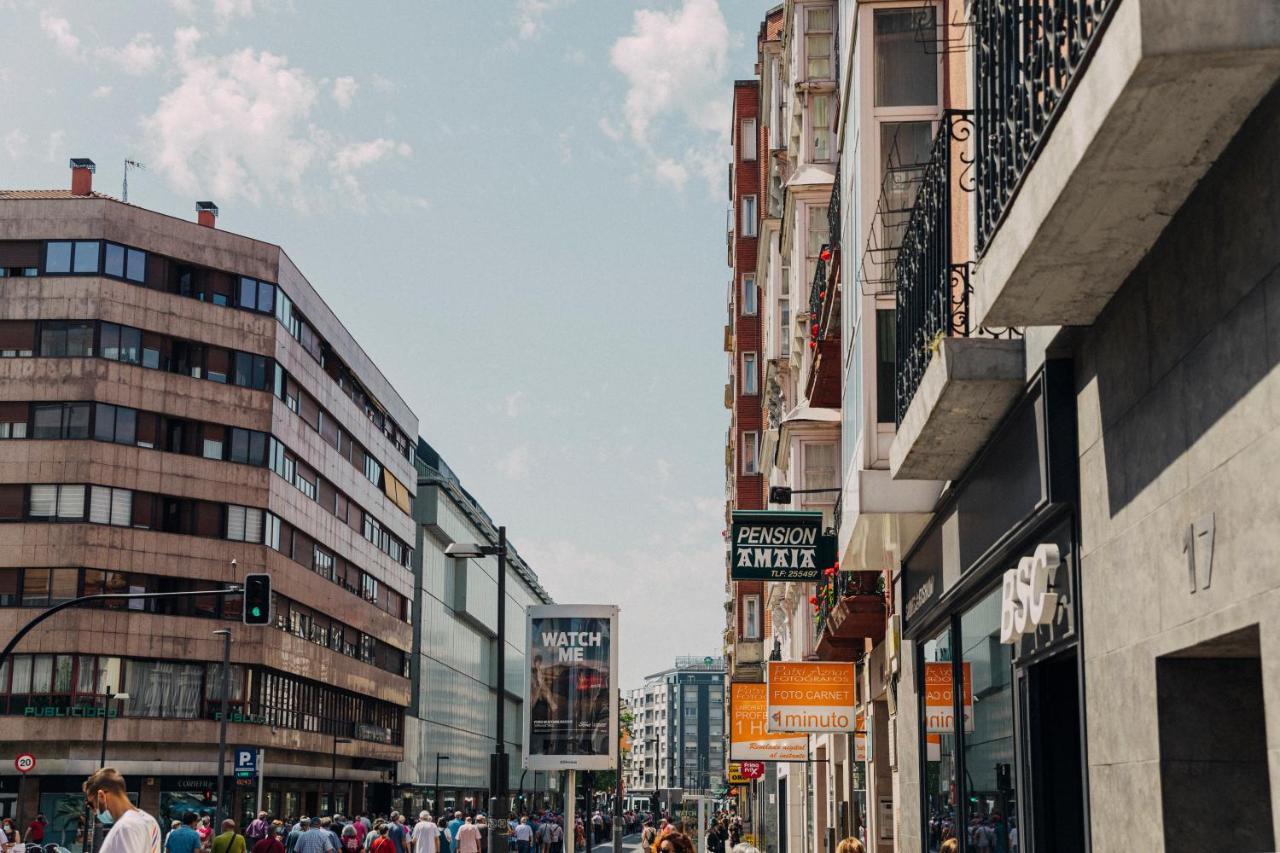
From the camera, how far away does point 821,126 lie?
26.9m

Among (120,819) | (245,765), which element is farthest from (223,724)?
(120,819)

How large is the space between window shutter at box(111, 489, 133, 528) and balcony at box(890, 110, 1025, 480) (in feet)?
168

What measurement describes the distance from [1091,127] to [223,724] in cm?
4987

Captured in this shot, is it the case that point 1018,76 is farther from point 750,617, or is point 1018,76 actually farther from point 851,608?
point 750,617

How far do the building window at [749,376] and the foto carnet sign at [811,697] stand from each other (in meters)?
35.9

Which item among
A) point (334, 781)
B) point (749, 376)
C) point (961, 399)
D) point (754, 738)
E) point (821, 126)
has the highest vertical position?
point (749, 376)

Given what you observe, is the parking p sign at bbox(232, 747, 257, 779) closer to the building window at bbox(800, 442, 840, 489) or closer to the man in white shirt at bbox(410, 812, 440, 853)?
the man in white shirt at bbox(410, 812, 440, 853)

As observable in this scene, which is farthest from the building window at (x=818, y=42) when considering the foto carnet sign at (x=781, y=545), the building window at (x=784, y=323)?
the building window at (x=784, y=323)

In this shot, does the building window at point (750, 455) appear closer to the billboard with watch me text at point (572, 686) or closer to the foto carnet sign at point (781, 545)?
the billboard with watch me text at point (572, 686)

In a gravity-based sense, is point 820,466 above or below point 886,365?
above

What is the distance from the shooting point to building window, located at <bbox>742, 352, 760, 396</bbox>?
59562 millimetres

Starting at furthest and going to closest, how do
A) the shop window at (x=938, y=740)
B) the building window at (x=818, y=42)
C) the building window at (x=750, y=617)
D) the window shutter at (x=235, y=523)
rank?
the building window at (x=750, y=617)
the window shutter at (x=235, y=523)
the building window at (x=818, y=42)
the shop window at (x=938, y=740)

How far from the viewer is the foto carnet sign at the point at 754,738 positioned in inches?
1213

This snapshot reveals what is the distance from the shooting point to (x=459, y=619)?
109875 mm
